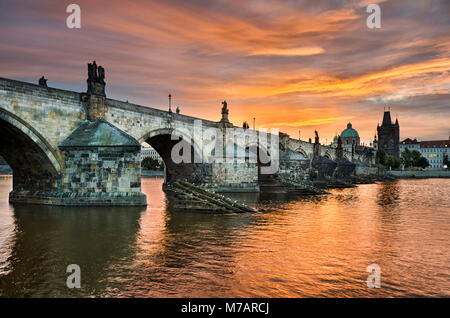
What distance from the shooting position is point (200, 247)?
13656 millimetres

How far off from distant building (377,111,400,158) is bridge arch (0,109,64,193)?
177 m

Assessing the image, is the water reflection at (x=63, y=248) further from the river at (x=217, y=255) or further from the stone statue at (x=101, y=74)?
the stone statue at (x=101, y=74)

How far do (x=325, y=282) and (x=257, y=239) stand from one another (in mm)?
Answer: 5606

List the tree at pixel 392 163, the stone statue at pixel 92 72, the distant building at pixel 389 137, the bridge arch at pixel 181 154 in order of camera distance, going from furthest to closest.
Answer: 1. the distant building at pixel 389 137
2. the tree at pixel 392 163
3. the bridge arch at pixel 181 154
4. the stone statue at pixel 92 72

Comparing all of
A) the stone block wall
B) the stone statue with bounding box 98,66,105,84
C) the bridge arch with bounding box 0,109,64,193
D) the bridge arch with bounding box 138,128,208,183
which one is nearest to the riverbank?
the bridge arch with bounding box 138,128,208,183

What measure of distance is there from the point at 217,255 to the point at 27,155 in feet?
61.4

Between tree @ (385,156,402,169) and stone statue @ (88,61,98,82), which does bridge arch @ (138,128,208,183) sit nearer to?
stone statue @ (88,61,98,82)

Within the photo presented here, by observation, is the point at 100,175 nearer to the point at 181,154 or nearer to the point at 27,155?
the point at 27,155

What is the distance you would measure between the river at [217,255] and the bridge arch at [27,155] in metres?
4.46

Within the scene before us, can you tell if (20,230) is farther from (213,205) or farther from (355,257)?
(355,257)

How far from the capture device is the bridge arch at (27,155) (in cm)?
2306

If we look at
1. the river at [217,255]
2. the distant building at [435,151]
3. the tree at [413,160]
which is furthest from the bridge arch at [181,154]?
the distant building at [435,151]

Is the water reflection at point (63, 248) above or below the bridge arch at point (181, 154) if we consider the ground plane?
below

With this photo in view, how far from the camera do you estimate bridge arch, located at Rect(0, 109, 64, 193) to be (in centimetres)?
2306
